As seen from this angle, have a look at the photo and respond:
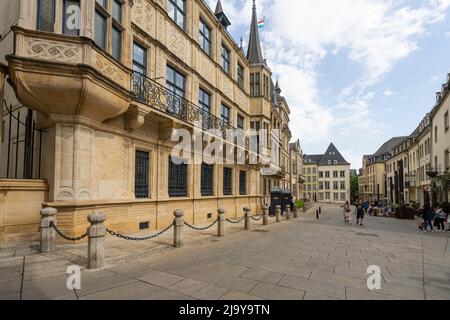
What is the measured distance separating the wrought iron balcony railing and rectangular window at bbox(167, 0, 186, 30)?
13.7 ft

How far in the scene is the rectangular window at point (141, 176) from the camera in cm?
1052

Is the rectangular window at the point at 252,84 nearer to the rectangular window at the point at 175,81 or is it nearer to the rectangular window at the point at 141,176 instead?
the rectangular window at the point at 175,81

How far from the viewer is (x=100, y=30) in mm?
8695

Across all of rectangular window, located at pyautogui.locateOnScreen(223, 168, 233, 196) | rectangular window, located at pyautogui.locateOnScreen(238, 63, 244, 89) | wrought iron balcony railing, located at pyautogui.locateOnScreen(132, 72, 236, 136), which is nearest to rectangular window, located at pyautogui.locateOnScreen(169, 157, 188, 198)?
wrought iron balcony railing, located at pyautogui.locateOnScreen(132, 72, 236, 136)

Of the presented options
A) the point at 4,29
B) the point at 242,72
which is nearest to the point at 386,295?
the point at 4,29

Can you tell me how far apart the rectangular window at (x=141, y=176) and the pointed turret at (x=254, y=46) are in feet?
52.6

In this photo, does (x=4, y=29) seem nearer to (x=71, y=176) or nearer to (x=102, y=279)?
(x=71, y=176)

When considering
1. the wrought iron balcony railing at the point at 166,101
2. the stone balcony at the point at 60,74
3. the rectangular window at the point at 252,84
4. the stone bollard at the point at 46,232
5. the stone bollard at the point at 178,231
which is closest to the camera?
the stone bollard at the point at 46,232

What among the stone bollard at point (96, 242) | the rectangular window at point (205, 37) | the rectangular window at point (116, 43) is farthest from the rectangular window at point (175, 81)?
the stone bollard at point (96, 242)

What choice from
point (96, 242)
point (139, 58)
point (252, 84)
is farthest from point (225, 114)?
point (96, 242)

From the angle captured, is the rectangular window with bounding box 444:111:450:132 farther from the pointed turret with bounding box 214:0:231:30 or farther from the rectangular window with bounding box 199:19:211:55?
the rectangular window with bounding box 199:19:211:55

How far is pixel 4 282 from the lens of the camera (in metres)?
4.71

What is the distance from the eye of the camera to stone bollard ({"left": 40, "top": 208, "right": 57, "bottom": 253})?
658 centimetres

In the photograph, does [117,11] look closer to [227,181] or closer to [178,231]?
[178,231]
